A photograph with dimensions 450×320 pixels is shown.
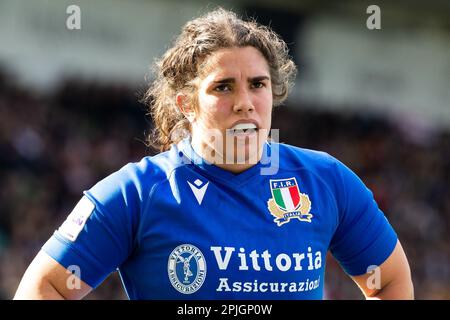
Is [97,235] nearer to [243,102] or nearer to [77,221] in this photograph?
[77,221]

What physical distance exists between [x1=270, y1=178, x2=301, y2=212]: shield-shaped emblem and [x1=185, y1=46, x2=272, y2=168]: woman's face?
0.45ft

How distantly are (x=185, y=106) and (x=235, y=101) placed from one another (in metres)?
0.35

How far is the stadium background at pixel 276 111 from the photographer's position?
1048 centimetres

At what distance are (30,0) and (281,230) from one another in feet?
31.6

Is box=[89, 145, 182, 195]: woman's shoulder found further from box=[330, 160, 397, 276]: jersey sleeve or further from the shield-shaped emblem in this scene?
box=[330, 160, 397, 276]: jersey sleeve

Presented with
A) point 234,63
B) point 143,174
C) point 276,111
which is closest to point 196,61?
point 234,63

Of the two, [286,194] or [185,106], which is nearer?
[286,194]

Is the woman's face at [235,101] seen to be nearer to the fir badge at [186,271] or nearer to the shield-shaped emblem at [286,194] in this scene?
the shield-shaped emblem at [286,194]

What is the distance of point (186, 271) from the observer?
290 centimetres

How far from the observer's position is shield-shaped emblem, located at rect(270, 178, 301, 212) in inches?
121

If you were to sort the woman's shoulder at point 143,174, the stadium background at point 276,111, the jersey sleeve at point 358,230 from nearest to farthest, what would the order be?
the woman's shoulder at point 143,174
the jersey sleeve at point 358,230
the stadium background at point 276,111

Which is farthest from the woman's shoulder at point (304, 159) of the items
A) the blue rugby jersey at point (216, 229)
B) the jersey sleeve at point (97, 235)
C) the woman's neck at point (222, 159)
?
the jersey sleeve at point (97, 235)

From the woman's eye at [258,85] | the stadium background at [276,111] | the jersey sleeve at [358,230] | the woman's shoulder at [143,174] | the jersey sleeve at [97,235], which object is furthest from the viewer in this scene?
the stadium background at [276,111]

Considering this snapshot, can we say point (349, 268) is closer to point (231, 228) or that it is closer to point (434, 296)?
point (231, 228)
